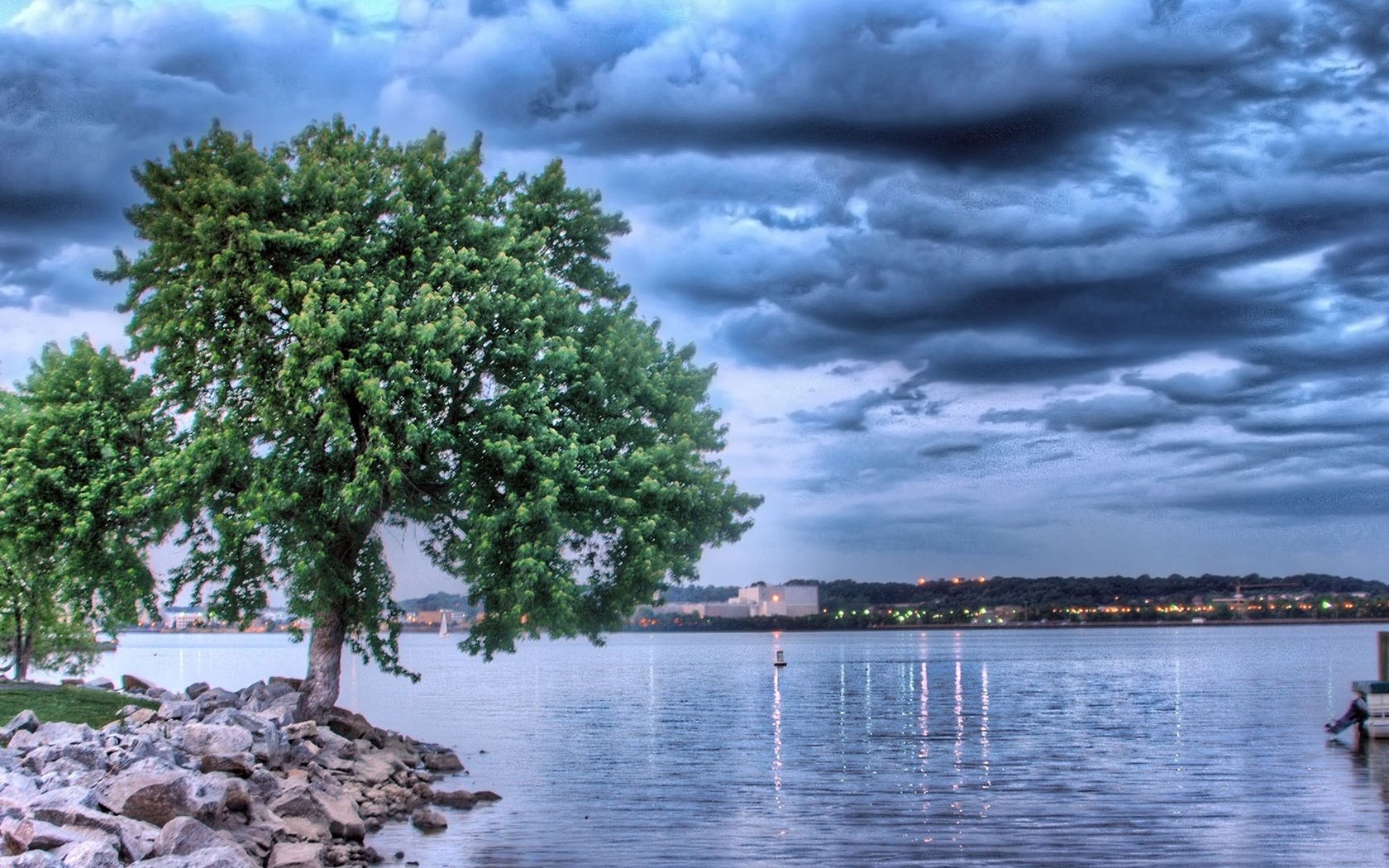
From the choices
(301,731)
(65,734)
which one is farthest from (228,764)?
(301,731)

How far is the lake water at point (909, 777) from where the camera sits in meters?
30.2

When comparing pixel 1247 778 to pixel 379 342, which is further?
pixel 1247 778

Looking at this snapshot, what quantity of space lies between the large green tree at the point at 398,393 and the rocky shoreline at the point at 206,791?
12.8 ft

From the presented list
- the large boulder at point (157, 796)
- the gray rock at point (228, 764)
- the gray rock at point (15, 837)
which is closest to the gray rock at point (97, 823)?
the gray rock at point (15, 837)

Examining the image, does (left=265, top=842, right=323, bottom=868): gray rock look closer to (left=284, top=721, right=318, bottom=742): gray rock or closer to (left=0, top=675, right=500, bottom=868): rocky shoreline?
(left=0, top=675, right=500, bottom=868): rocky shoreline

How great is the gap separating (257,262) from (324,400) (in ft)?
13.5

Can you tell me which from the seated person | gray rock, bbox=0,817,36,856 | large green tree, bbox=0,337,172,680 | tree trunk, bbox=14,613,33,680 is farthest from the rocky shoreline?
the seated person

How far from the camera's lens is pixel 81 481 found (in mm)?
38281

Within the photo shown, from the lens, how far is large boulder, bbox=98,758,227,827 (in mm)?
24031

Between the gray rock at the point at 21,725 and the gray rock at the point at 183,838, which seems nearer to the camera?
→ the gray rock at the point at 183,838

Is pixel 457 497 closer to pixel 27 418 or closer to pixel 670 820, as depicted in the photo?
pixel 670 820

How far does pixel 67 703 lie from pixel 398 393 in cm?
1541

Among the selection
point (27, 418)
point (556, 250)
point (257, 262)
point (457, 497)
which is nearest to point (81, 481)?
point (27, 418)

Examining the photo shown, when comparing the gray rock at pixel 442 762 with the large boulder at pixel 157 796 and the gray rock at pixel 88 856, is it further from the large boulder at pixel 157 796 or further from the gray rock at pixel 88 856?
the gray rock at pixel 88 856
